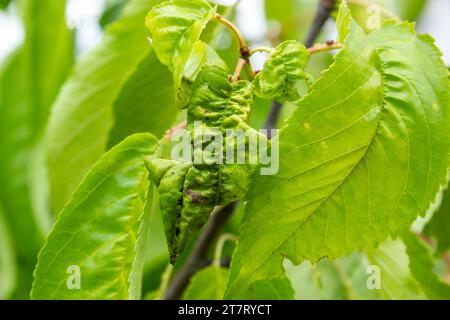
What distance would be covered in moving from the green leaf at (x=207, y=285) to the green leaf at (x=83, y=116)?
25cm

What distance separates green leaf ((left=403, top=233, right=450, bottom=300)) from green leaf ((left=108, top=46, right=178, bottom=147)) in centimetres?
38

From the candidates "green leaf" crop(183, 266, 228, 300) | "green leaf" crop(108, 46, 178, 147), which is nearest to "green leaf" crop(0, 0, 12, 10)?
"green leaf" crop(108, 46, 178, 147)

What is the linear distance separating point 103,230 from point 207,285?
0.21m

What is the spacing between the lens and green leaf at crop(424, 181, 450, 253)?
1060 millimetres

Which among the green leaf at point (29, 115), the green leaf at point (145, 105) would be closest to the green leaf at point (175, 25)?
the green leaf at point (145, 105)

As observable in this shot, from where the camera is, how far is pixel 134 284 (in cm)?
68

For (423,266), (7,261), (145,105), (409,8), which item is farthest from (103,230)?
(409,8)

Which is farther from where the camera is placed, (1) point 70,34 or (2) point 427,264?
(1) point 70,34

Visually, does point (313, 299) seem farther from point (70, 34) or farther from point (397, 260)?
point (70, 34)

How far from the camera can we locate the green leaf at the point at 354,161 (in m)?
0.62

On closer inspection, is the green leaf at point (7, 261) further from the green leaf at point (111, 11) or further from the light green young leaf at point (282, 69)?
the light green young leaf at point (282, 69)

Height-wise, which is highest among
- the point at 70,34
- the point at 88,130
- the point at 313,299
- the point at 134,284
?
the point at 70,34

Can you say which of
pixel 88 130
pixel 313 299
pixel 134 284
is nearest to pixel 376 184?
pixel 134 284

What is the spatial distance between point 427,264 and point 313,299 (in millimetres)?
181
